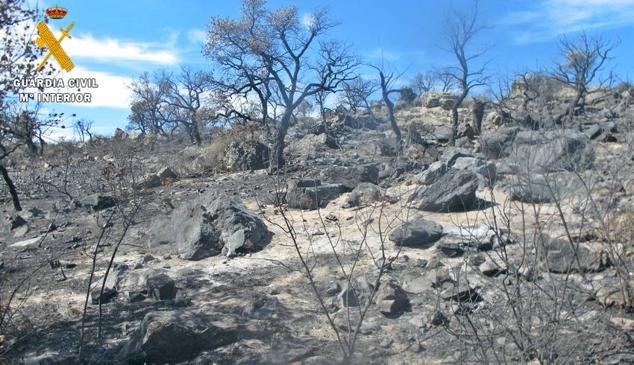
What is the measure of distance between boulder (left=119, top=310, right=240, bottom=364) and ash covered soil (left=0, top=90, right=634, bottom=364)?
0.01 m

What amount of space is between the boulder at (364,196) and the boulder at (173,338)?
5.09 metres

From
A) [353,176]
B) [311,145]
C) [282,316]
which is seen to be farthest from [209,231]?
[311,145]

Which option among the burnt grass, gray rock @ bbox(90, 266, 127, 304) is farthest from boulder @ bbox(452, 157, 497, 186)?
gray rock @ bbox(90, 266, 127, 304)

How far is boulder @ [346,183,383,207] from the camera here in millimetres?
9562

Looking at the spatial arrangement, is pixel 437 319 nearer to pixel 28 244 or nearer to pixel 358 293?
pixel 358 293

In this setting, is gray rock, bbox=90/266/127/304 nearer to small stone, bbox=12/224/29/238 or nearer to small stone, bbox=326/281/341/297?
small stone, bbox=326/281/341/297

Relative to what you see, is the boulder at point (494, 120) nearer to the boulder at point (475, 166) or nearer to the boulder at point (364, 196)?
the boulder at point (475, 166)

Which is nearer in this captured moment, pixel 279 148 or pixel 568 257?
pixel 568 257

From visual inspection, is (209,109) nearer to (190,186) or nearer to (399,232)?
(190,186)

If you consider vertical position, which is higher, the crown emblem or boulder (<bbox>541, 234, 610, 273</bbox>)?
the crown emblem

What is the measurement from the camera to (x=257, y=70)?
19.6 metres

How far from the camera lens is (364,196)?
31.7 feet

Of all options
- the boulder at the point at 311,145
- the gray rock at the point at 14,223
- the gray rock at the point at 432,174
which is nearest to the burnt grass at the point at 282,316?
the gray rock at the point at 14,223

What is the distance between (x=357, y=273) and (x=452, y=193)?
2.76 meters
